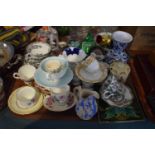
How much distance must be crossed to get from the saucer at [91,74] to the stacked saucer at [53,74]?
4 centimetres

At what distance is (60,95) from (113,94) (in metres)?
0.19

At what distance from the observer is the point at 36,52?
0.87m

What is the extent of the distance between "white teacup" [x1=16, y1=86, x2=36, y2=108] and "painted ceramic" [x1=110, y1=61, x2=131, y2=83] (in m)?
0.31

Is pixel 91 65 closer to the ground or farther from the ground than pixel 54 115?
farther from the ground

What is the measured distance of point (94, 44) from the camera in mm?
911

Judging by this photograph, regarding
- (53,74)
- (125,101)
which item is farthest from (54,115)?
(125,101)

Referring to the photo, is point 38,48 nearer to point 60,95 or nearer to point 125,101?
point 60,95

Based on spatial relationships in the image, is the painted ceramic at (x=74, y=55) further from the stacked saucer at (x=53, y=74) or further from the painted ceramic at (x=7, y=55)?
the painted ceramic at (x=7, y=55)

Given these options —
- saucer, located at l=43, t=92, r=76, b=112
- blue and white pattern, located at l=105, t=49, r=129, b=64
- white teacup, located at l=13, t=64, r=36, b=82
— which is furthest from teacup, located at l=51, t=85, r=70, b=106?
blue and white pattern, located at l=105, t=49, r=129, b=64

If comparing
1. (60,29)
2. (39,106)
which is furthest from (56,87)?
(60,29)

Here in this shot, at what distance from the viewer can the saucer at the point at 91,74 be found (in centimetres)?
74

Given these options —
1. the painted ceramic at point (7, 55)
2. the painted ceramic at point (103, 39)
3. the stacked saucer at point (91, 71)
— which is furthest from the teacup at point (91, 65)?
the painted ceramic at point (7, 55)

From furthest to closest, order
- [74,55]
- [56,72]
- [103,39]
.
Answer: [103,39], [74,55], [56,72]

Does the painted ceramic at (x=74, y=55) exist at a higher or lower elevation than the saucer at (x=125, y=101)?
higher
